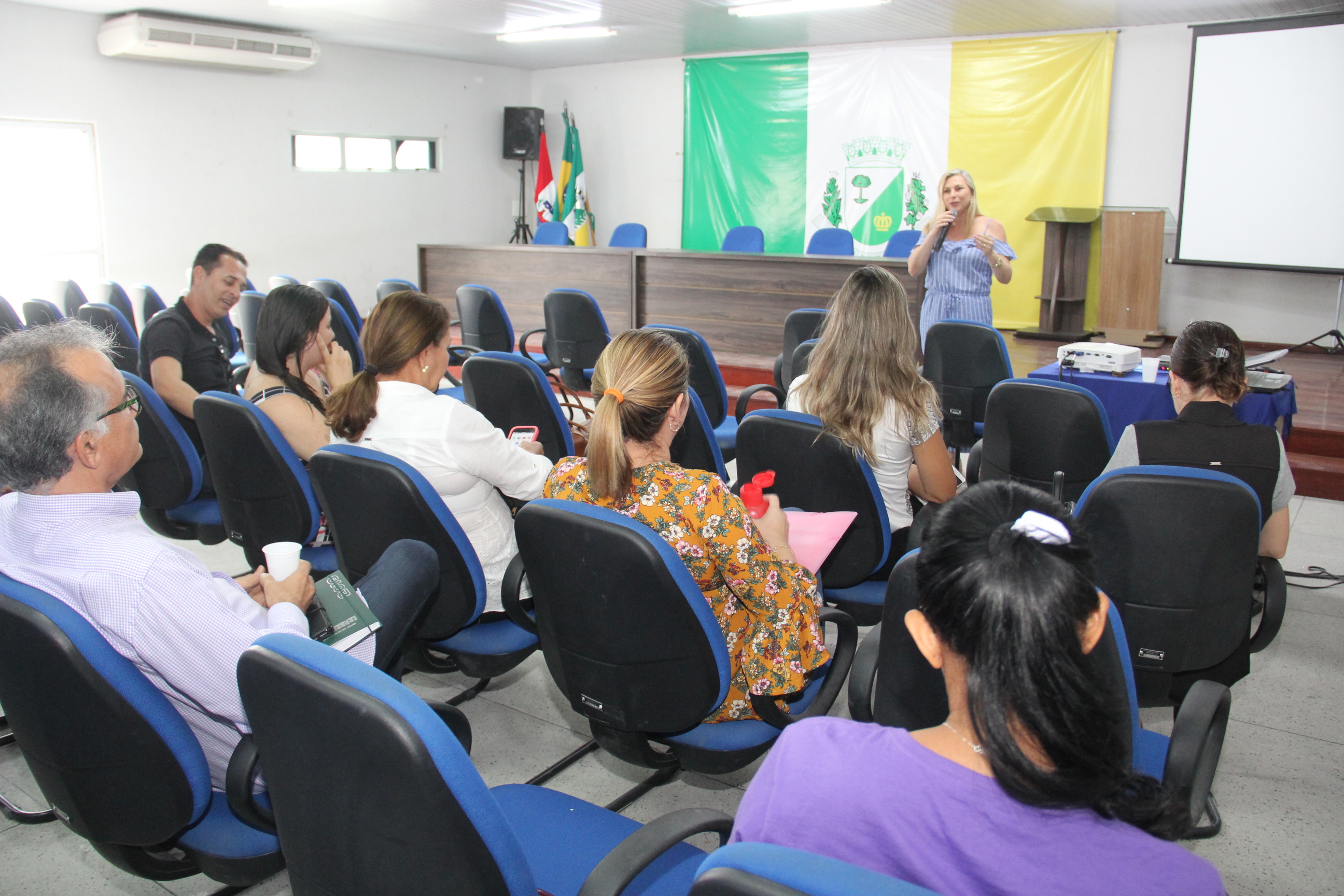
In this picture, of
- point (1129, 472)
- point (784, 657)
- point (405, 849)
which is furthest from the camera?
point (1129, 472)

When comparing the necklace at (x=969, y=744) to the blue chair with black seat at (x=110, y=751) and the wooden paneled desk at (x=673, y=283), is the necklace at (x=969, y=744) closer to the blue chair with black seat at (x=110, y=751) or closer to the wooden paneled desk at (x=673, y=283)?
the blue chair with black seat at (x=110, y=751)

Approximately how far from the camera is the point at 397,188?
33.3ft

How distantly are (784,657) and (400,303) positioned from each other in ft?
4.35

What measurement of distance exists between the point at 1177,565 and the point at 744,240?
689 centimetres

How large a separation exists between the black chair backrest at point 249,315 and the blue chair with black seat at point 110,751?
176 inches

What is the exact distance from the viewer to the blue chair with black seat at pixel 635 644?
59.6 inches

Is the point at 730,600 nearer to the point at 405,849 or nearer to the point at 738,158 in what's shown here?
the point at 405,849

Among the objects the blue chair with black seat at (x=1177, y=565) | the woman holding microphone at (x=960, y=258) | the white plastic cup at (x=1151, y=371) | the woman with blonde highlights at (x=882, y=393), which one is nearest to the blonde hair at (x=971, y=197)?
the woman holding microphone at (x=960, y=258)

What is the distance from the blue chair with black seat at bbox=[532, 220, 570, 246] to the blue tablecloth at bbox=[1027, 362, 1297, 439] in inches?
232

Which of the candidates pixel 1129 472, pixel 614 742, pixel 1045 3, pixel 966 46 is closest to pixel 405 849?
pixel 614 742

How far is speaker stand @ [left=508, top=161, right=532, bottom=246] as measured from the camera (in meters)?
11.3

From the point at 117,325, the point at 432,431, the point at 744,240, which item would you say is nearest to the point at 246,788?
the point at 432,431

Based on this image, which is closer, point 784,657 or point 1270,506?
point 784,657

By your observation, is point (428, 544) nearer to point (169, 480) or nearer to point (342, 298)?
point (169, 480)
